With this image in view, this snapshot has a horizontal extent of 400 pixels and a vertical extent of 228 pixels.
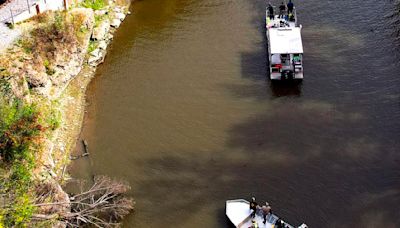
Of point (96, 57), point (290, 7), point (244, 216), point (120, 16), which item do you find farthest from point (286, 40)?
point (244, 216)

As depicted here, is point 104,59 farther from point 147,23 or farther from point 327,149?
point 327,149

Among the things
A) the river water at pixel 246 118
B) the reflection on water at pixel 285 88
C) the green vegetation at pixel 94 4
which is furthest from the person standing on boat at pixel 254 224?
the green vegetation at pixel 94 4

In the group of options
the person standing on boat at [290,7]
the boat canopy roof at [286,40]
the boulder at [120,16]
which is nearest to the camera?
the boat canopy roof at [286,40]

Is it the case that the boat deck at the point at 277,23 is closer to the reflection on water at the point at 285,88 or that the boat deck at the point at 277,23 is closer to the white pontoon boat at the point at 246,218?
the reflection on water at the point at 285,88

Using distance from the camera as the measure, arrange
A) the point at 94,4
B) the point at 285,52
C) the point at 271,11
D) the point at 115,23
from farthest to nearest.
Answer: the point at 94,4
the point at 115,23
the point at 271,11
the point at 285,52

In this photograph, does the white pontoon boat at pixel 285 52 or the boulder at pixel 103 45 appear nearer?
the white pontoon boat at pixel 285 52

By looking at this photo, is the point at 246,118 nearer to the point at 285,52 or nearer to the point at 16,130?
the point at 285,52

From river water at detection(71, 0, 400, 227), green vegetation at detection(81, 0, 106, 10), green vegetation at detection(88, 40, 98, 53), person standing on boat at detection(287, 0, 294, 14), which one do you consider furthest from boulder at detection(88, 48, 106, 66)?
person standing on boat at detection(287, 0, 294, 14)

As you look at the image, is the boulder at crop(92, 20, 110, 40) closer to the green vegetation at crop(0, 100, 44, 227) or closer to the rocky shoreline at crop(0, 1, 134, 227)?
the rocky shoreline at crop(0, 1, 134, 227)
